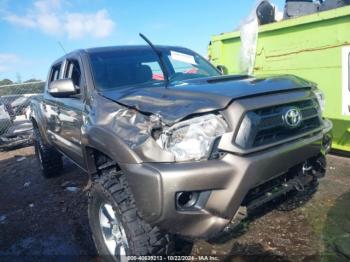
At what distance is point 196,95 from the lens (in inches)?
94.2

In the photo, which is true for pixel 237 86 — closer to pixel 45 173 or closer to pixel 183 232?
pixel 183 232

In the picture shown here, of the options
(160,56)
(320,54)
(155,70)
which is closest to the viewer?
(155,70)

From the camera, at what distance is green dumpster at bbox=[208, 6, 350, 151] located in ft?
14.7

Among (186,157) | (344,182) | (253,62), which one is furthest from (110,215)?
(253,62)

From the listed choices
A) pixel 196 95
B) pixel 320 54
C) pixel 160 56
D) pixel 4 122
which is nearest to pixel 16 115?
pixel 4 122

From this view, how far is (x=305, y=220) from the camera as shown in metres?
3.51

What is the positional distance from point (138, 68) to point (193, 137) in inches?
66.3

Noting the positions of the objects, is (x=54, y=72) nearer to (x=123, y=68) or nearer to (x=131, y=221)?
(x=123, y=68)

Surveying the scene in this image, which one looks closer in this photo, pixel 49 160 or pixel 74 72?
pixel 74 72

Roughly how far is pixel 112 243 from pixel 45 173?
3476mm

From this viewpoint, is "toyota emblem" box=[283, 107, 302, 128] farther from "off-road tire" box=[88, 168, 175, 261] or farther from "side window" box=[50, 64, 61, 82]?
"side window" box=[50, 64, 61, 82]

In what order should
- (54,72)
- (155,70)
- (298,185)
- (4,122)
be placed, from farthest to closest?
(4,122), (54,72), (155,70), (298,185)

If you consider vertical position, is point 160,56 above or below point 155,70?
above

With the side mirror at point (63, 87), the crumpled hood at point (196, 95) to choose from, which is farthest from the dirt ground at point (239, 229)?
the side mirror at point (63, 87)
